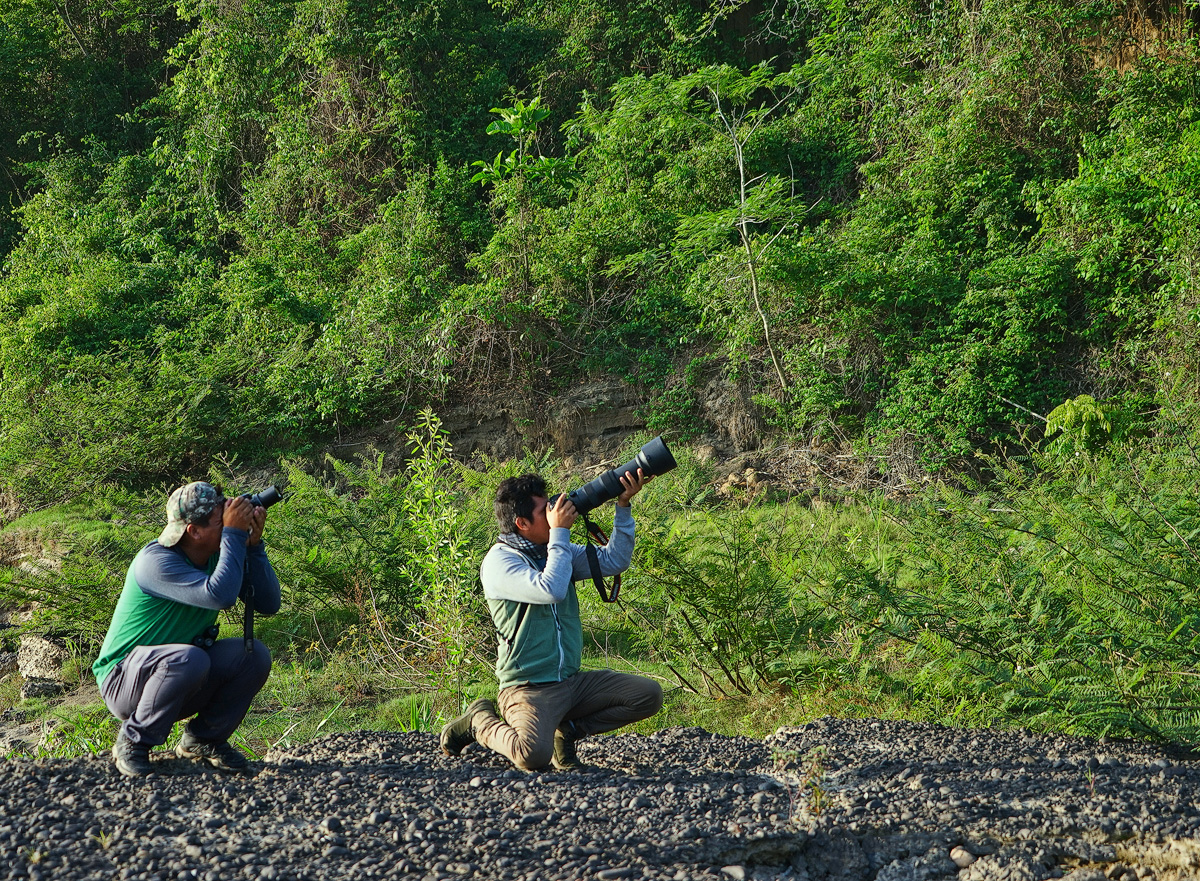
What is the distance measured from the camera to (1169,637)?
373 cm

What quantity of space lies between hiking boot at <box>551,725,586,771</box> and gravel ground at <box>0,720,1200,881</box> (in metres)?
0.12

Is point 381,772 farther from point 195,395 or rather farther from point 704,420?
point 195,395

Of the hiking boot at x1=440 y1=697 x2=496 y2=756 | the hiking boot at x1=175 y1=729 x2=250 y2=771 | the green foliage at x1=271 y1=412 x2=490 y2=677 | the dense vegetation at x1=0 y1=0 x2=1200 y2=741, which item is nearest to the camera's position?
the hiking boot at x1=175 y1=729 x2=250 y2=771

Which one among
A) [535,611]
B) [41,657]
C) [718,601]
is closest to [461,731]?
[535,611]

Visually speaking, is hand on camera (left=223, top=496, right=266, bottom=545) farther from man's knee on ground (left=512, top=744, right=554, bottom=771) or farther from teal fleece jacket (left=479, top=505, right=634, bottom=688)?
man's knee on ground (left=512, top=744, right=554, bottom=771)

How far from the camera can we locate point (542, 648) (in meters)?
4.11

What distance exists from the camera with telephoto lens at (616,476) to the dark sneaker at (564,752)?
3.15ft

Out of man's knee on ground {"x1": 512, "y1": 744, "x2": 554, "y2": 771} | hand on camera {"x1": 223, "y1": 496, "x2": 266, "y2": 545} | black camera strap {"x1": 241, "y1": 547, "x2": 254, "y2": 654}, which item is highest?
hand on camera {"x1": 223, "y1": 496, "x2": 266, "y2": 545}

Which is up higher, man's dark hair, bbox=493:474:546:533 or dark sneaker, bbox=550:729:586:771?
man's dark hair, bbox=493:474:546:533

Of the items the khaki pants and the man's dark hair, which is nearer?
the khaki pants

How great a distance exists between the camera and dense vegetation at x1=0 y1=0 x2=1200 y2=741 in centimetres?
723

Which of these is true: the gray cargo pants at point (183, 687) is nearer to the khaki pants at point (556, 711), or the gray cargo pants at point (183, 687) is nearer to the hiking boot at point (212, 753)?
the hiking boot at point (212, 753)

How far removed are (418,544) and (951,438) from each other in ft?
21.1

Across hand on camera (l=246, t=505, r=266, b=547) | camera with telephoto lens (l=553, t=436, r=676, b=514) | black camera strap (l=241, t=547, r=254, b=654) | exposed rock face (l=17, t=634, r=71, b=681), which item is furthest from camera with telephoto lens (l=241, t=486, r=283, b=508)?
exposed rock face (l=17, t=634, r=71, b=681)
